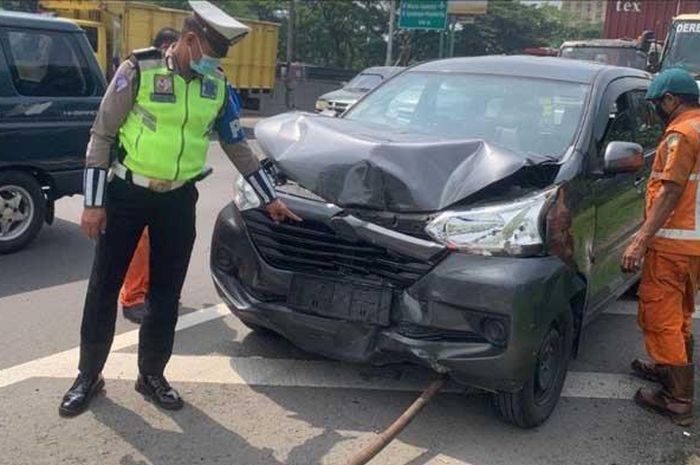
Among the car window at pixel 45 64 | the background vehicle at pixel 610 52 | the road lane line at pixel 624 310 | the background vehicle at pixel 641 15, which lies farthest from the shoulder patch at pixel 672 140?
the background vehicle at pixel 641 15

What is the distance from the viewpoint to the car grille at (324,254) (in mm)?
3551

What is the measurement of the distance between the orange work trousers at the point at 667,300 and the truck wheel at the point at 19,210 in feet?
14.8

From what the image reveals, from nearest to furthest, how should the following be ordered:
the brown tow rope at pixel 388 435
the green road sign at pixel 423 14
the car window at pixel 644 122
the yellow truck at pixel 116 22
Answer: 1. the brown tow rope at pixel 388 435
2. the car window at pixel 644 122
3. the yellow truck at pixel 116 22
4. the green road sign at pixel 423 14

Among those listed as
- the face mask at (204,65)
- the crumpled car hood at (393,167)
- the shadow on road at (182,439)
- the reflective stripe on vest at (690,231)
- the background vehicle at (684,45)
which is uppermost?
the background vehicle at (684,45)

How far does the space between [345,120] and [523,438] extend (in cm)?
200

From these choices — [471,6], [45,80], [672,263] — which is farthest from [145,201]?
[471,6]

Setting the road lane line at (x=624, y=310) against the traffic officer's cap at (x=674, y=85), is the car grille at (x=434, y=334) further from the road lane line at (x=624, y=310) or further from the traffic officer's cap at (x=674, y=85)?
the road lane line at (x=624, y=310)

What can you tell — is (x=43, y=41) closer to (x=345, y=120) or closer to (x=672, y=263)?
(x=345, y=120)

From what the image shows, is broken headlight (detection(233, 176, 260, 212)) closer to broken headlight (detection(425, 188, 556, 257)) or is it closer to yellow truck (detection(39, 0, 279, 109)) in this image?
broken headlight (detection(425, 188, 556, 257))

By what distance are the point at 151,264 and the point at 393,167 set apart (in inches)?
46.8

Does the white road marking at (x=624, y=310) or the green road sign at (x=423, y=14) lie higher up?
the green road sign at (x=423, y=14)

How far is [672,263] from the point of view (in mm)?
4039

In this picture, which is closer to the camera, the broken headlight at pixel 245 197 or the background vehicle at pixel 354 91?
the broken headlight at pixel 245 197

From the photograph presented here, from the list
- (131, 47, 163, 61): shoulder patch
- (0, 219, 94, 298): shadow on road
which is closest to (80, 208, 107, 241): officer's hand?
(131, 47, 163, 61): shoulder patch
